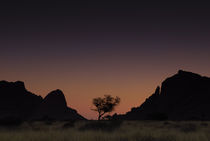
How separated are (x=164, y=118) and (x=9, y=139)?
90667mm

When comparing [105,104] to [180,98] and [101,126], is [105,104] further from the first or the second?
[180,98]

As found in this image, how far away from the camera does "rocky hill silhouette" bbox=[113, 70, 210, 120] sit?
14900 centimetres

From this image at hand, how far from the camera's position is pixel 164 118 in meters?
96.8

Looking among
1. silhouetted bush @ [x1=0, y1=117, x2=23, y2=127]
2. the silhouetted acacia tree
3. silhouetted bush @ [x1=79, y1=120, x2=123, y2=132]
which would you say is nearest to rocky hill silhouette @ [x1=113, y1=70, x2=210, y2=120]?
the silhouetted acacia tree

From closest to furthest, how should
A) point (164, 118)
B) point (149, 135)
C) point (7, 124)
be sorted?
point (149, 135) < point (7, 124) < point (164, 118)

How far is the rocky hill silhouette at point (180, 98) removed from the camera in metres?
149

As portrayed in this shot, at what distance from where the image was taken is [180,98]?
17425 cm

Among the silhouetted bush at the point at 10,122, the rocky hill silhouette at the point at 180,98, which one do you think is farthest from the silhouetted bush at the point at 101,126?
the rocky hill silhouette at the point at 180,98

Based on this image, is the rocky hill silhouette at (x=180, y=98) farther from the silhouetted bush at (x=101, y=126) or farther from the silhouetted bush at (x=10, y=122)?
the silhouetted bush at (x=101, y=126)

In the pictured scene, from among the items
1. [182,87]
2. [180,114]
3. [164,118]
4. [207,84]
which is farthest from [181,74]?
[164,118]

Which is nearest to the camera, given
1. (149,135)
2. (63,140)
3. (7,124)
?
(63,140)

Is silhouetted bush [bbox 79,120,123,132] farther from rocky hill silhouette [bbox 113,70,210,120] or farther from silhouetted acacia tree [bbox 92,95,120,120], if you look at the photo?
rocky hill silhouette [bbox 113,70,210,120]

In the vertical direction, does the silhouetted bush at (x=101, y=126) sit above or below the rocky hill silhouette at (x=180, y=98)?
below

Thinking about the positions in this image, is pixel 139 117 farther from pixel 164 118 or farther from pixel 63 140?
A: pixel 63 140
